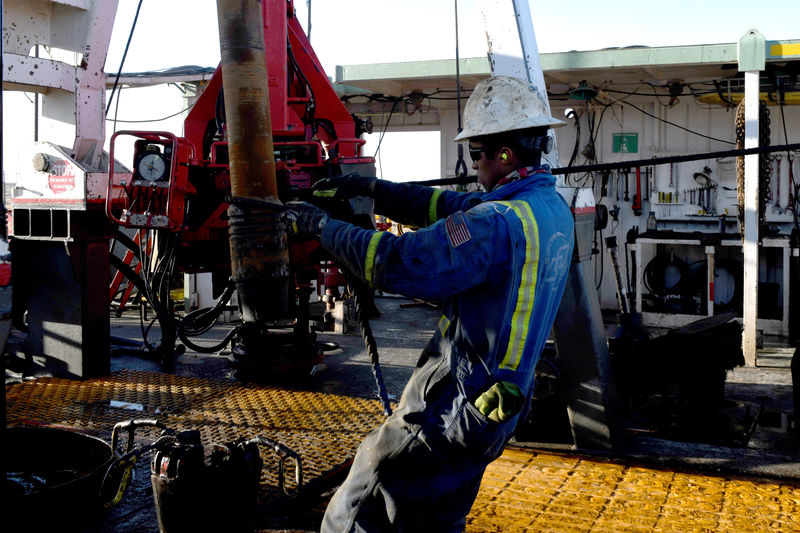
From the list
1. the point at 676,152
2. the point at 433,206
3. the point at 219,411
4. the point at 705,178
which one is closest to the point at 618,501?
the point at 433,206

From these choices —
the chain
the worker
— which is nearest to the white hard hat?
the worker

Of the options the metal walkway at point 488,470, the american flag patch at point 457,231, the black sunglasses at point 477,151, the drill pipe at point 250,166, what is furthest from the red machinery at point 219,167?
the american flag patch at point 457,231

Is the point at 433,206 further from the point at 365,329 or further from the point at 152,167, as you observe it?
the point at 152,167

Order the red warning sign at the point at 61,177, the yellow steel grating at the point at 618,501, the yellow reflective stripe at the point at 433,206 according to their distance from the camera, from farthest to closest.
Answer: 1. the red warning sign at the point at 61,177
2. the yellow steel grating at the point at 618,501
3. the yellow reflective stripe at the point at 433,206

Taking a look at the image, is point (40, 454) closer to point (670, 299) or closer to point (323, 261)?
point (323, 261)

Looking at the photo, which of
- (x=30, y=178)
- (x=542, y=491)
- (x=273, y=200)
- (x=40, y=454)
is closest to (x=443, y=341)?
(x=273, y=200)

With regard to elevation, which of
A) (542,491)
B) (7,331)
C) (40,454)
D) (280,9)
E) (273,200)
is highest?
(280,9)

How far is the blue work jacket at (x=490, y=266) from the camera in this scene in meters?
2.36

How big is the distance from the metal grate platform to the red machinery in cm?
55

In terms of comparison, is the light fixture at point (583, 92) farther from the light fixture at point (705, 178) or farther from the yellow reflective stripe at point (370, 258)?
the yellow reflective stripe at point (370, 258)

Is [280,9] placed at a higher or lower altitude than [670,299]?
higher

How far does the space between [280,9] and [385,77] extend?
15.6 ft

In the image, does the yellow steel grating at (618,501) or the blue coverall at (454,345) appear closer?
the blue coverall at (454,345)

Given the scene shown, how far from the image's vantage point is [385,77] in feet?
36.7
